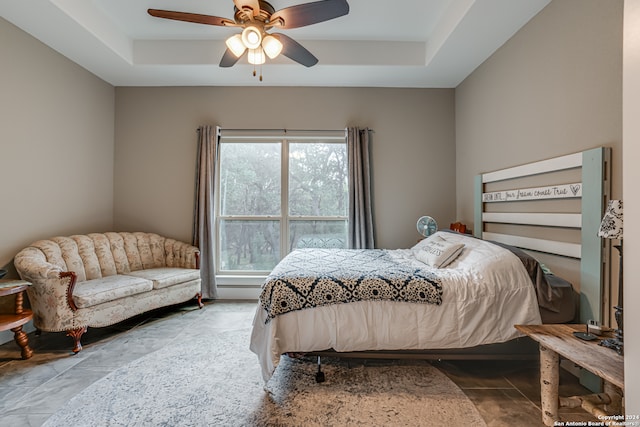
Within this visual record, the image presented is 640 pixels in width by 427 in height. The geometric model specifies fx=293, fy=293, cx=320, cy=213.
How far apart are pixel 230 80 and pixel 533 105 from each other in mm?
3359

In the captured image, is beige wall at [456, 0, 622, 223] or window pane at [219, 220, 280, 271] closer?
beige wall at [456, 0, 622, 223]

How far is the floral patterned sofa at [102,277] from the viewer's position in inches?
97.9

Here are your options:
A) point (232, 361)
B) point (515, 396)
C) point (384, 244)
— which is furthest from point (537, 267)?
point (232, 361)

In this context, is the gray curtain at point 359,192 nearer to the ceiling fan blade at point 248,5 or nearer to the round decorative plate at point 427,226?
the round decorative plate at point 427,226

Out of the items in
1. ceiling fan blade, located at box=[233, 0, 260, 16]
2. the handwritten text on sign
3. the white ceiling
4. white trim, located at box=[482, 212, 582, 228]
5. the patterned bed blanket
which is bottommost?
the patterned bed blanket

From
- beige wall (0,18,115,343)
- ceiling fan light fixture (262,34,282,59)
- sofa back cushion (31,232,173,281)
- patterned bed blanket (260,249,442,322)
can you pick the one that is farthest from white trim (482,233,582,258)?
beige wall (0,18,115,343)

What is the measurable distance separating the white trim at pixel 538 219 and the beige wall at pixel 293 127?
101 centimetres

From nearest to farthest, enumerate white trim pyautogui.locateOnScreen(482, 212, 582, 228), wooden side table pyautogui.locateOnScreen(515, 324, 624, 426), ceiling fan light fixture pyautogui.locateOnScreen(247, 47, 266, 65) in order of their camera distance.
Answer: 1. wooden side table pyautogui.locateOnScreen(515, 324, 624, 426)
2. white trim pyautogui.locateOnScreen(482, 212, 582, 228)
3. ceiling fan light fixture pyautogui.locateOnScreen(247, 47, 266, 65)

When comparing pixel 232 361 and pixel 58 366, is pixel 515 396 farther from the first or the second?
pixel 58 366

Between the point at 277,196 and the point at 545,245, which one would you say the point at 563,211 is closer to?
the point at 545,245

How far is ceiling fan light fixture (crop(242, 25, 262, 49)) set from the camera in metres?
2.12

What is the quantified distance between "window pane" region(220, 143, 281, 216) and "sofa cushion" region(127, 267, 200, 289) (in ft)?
3.18

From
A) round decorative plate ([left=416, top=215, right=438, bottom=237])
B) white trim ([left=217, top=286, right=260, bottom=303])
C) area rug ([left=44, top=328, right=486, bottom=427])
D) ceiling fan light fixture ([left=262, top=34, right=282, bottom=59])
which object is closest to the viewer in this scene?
area rug ([left=44, top=328, right=486, bottom=427])

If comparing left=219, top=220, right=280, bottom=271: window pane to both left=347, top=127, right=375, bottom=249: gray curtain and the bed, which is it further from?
the bed
